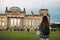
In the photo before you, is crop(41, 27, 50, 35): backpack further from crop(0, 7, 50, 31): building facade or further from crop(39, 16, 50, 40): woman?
crop(0, 7, 50, 31): building facade

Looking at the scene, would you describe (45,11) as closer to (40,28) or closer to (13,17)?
(13,17)

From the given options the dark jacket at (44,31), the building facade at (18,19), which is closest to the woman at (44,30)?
the dark jacket at (44,31)

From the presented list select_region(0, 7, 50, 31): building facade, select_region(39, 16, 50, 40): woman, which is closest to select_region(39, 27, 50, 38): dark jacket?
select_region(39, 16, 50, 40): woman

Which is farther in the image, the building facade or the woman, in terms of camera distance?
the building facade

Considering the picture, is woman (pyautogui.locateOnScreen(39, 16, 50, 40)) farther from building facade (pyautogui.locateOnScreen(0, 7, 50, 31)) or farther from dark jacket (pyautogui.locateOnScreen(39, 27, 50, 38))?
building facade (pyautogui.locateOnScreen(0, 7, 50, 31))

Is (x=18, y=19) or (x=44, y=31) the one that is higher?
(x=44, y=31)

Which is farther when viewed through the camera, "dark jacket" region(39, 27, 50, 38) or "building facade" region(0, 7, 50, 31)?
"building facade" region(0, 7, 50, 31)

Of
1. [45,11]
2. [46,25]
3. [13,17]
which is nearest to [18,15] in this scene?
[13,17]

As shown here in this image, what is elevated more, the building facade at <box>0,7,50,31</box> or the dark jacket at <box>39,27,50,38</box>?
the dark jacket at <box>39,27,50,38</box>

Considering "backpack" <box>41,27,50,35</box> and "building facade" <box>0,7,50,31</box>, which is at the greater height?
"backpack" <box>41,27,50,35</box>

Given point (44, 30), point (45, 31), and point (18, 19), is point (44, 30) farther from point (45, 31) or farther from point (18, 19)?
point (18, 19)

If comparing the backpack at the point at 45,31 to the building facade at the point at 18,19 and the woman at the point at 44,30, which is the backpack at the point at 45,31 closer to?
the woman at the point at 44,30

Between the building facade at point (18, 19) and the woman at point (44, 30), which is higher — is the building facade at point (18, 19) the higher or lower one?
the lower one

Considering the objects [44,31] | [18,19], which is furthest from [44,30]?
[18,19]
